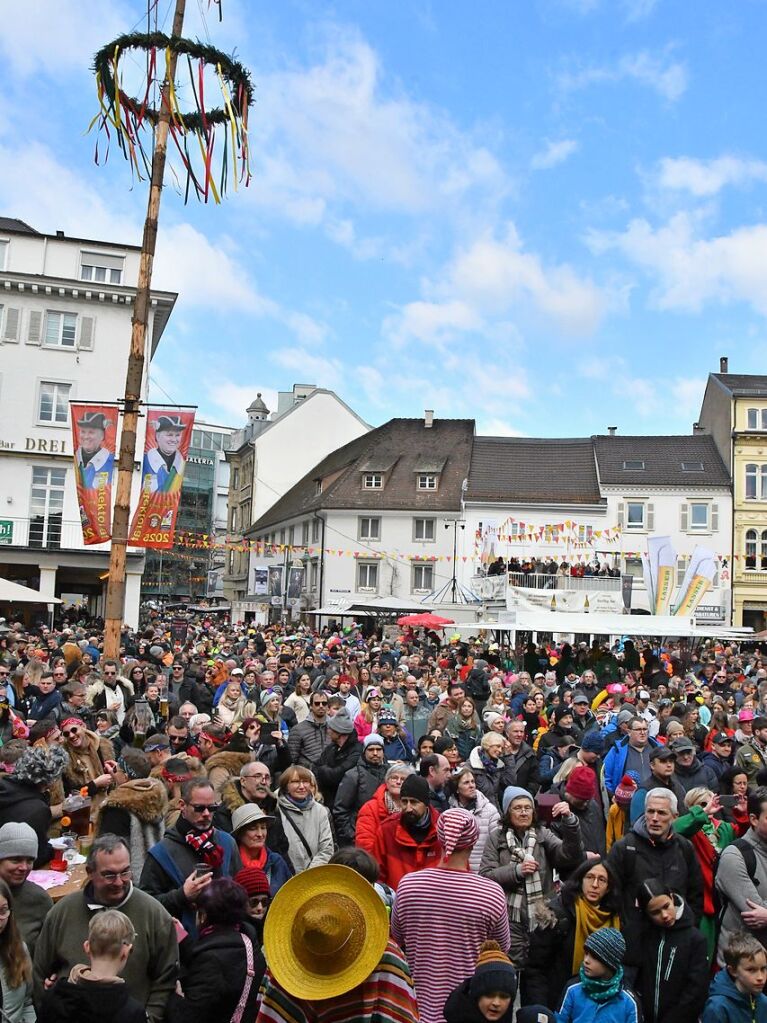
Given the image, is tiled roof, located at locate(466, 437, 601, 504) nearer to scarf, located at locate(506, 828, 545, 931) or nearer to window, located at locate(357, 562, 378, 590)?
window, located at locate(357, 562, 378, 590)

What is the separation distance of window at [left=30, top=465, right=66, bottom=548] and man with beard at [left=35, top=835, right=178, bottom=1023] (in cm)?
3173

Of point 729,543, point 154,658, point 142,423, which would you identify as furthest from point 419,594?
point 154,658

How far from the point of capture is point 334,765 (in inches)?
328

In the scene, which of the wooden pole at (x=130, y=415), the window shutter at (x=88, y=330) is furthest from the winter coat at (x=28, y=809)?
the window shutter at (x=88, y=330)

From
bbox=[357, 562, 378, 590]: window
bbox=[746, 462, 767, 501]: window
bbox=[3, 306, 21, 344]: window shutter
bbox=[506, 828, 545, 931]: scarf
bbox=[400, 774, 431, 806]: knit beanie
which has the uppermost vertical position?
bbox=[3, 306, 21, 344]: window shutter

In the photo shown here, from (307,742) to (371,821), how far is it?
2918 mm

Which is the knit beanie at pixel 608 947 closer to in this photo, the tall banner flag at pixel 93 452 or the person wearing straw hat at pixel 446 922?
the person wearing straw hat at pixel 446 922

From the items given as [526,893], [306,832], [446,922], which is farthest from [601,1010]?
[306,832]

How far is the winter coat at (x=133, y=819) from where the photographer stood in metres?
5.48

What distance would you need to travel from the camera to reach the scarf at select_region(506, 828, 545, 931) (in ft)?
17.2

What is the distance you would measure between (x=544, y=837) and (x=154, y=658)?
38.3 ft

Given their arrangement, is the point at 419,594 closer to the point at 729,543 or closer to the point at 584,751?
the point at 729,543

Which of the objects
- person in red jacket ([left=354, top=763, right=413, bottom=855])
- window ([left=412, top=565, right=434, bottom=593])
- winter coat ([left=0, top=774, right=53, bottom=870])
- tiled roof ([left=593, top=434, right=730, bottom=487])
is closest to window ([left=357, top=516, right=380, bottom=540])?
window ([left=412, top=565, right=434, bottom=593])

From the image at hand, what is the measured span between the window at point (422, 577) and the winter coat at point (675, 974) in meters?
41.4
